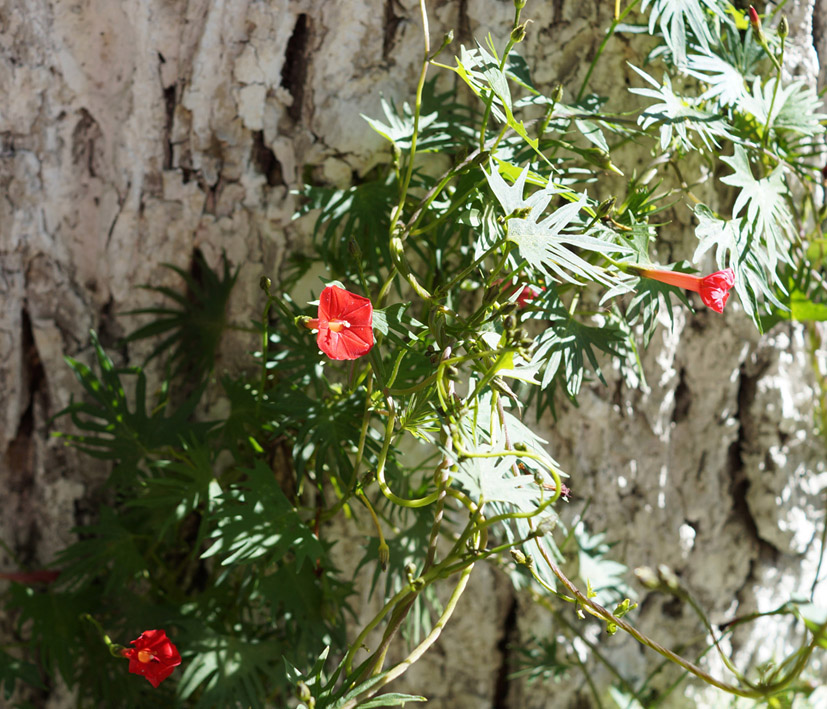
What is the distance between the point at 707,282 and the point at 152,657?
753 mm

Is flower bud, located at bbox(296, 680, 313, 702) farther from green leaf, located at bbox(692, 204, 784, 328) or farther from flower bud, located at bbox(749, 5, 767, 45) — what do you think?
flower bud, located at bbox(749, 5, 767, 45)

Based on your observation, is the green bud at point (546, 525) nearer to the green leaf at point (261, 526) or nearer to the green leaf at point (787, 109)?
the green leaf at point (261, 526)

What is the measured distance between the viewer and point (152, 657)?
0.83 metres

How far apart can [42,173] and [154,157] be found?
0.58ft

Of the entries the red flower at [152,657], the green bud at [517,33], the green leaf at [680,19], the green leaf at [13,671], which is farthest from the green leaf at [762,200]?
the green leaf at [13,671]

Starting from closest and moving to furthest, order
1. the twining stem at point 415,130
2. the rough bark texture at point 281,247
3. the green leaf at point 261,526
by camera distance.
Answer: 1. the twining stem at point 415,130
2. the green leaf at point 261,526
3. the rough bark texture at point 281,247

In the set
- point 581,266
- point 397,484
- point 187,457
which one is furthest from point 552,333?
point 187,457

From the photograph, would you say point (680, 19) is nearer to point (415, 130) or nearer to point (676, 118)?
point (676, 118)

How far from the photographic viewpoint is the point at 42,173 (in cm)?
110

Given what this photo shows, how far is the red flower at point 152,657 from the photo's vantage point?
83 centimetres

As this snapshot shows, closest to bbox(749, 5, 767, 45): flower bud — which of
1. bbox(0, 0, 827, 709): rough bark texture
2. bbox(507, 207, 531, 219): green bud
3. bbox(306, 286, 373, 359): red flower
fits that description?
bbox(0, 0, 827, 709): rough bark texture

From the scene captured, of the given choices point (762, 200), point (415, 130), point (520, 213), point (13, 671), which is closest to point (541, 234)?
point (520, 213)

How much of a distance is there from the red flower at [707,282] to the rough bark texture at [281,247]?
0.38 m

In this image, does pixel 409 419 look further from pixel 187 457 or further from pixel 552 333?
pixel 187 457
